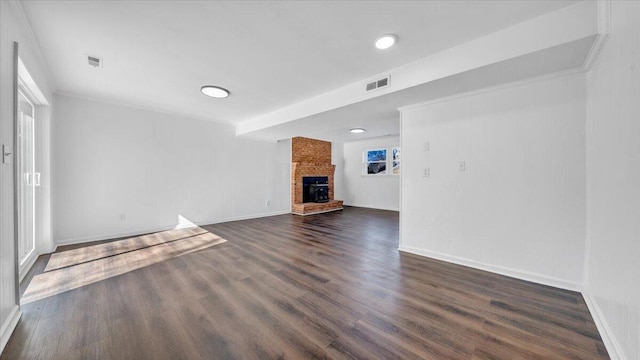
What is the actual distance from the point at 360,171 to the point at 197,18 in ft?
22.8

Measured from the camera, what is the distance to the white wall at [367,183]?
24.7 feet

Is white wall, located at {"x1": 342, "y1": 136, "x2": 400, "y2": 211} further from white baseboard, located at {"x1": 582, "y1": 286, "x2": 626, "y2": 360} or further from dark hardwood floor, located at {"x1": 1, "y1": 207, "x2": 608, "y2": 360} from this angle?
white baseboard, located at {"x1": 582, "y1": 286, "x2": 626, "y2": 360}

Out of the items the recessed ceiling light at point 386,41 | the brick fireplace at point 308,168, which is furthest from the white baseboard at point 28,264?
the brick fireplace at point 308,168

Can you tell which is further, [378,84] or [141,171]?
[141,171]

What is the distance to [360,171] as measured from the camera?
8.39 metres

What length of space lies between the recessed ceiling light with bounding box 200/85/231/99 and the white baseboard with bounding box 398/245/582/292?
360cm

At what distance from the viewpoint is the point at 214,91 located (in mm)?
3568

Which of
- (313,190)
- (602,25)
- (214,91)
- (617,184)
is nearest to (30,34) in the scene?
(214,91)

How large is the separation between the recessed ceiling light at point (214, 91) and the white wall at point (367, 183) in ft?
17.5

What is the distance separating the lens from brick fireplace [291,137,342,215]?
6.99 metres

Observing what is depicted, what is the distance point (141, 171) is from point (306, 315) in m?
4.34

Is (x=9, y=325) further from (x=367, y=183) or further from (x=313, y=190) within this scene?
(x=367, y=183)

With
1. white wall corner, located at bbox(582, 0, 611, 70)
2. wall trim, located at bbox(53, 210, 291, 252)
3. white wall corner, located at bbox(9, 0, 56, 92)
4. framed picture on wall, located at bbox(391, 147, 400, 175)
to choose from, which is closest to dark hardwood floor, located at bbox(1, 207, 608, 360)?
wall trim, located at bbox(53, 210, 291, 252)

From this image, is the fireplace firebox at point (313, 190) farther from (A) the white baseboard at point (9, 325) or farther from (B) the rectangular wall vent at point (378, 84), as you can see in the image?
(A) the white baseboard at point (9, 325)
